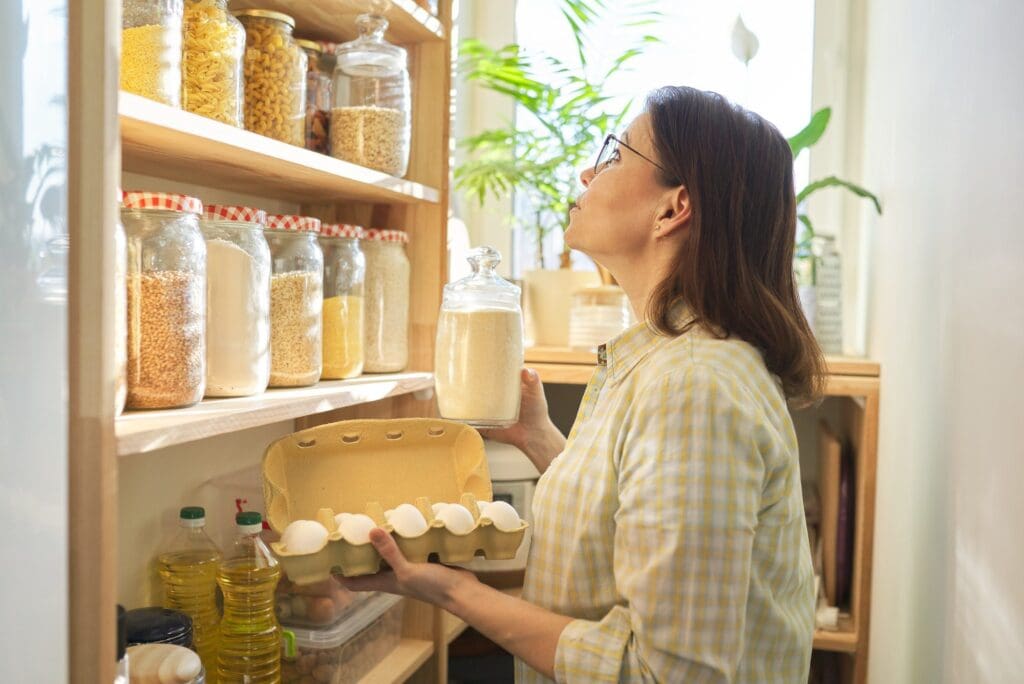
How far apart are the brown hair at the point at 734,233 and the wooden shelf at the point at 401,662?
A: 31.2 inches

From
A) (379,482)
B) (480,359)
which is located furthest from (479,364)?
(379,482)

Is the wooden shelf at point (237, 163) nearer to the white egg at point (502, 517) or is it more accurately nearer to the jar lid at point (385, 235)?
the jar lid at point (385, 235)

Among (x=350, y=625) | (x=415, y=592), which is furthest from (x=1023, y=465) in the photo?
(x=350, y=625)

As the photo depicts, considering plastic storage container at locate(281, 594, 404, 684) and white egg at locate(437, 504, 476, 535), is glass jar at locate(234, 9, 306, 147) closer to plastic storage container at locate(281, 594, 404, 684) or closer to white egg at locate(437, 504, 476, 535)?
white egg at locate(437, 504, 476, 535)

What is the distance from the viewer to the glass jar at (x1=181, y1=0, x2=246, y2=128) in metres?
1.11

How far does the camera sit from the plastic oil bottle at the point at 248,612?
1.34m

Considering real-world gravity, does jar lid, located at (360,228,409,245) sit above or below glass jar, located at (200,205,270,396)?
above

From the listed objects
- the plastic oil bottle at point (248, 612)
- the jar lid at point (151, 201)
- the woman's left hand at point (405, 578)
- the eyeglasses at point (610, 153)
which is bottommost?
the plastic oil bottle at point (248, 612)

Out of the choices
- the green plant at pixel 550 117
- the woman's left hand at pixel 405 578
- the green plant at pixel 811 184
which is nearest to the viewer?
the woman's left hand at pixel 405 578

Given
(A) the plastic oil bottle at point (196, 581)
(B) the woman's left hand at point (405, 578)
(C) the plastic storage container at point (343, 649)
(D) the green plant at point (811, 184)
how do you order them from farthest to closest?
(D) the green plant at point (811, 184) < (C) the plastic storage container at point (343, 649) < (A) the plastic oil bottle at point (196, 581) < (B) the woman's left hand at point (405, 578)

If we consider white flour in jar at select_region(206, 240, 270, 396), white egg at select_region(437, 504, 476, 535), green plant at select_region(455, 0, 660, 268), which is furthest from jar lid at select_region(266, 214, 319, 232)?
green plant at select_region(455, 0, 660, 268)

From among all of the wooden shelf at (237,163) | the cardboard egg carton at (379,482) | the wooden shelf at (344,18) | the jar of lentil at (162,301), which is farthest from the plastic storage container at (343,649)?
the wooden shelf at (344,18)

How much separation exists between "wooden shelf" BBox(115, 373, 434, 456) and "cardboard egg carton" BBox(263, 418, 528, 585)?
0.05 meters

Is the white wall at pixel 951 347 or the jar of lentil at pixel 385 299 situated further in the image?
the jar of lentil at pixel 385 299
